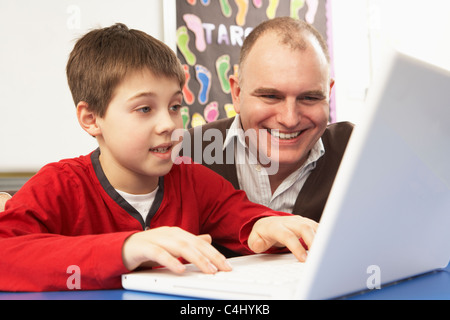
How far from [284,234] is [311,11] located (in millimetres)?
2778

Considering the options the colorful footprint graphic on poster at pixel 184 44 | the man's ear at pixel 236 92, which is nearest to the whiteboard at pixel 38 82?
the colorful footprint graphic on poster at pixel 184 44

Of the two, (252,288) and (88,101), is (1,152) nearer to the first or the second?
(88,101)

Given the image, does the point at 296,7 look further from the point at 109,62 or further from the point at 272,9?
the point at 109,62

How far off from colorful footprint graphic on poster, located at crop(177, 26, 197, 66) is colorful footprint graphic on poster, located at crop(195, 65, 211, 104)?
0.19ft

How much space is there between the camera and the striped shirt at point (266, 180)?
153 centimetres

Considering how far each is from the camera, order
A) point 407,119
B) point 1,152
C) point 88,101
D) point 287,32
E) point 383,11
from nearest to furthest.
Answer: point 407,119
point 88,101
point 287,32
point 1,152
point 383,11

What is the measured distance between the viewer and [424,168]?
0.53 meters

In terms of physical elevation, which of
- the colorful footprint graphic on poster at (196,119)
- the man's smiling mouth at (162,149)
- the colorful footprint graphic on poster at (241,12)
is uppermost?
the colorful footprint graphic on poster at (241,12)

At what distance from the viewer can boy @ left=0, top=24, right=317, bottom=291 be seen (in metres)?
0.67

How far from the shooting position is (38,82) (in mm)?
2359

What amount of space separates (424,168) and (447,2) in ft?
12.2

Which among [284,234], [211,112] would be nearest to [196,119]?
[211,112]

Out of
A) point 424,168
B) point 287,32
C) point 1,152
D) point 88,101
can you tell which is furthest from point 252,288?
point 1,152

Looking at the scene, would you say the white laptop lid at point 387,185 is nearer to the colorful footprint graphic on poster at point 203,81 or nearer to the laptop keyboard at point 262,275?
the laptop keyboard at point 262,275
